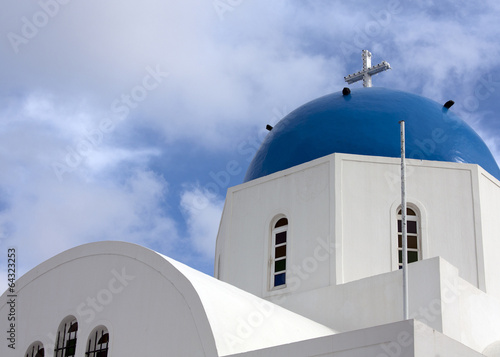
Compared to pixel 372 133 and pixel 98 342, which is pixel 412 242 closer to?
pixel 372 133

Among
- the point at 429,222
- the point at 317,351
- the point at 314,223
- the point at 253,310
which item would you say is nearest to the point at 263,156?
the point at 314,223

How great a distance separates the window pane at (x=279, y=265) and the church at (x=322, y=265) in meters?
0.02

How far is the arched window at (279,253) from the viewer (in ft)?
45.5

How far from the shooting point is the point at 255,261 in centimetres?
1429

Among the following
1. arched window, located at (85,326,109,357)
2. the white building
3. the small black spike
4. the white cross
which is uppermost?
the white cross

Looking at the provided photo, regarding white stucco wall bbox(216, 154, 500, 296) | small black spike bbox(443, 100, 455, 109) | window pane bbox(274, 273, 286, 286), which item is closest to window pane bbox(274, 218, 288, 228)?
white stucco wall bbox(216, 154, 500, 296)

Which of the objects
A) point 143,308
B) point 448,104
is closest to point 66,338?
point 143,308

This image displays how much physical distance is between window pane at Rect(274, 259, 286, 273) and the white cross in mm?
5753

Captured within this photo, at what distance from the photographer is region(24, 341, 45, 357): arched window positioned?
12.3 metres

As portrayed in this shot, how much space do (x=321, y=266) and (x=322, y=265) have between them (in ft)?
0.08

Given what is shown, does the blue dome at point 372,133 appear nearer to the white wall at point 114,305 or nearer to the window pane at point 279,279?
the window pane at point 279,279

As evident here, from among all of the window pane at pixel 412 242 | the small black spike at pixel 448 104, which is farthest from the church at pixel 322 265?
the small black spike at pixel 448 104

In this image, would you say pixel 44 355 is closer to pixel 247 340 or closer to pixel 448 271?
pixel 247 340

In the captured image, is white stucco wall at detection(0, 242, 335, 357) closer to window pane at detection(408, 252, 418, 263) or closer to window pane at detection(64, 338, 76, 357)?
window pane at detection(64, 338, 76, 357)
